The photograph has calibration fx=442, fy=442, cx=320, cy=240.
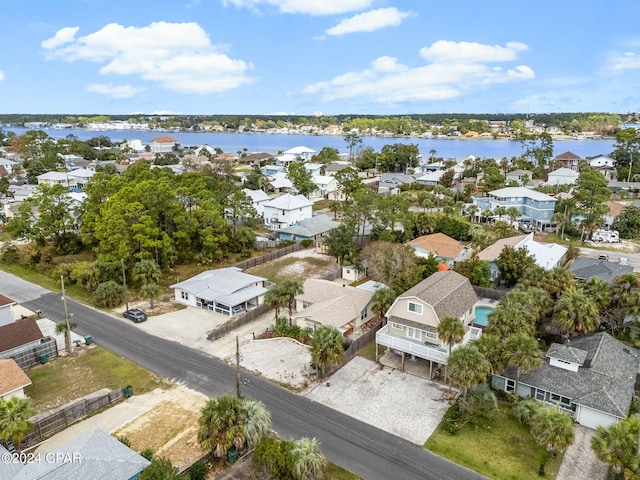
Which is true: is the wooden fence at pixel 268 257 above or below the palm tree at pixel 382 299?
below

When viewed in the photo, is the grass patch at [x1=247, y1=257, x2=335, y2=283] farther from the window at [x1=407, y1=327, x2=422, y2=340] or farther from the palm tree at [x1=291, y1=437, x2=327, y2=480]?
the palm tree at [x1=291, y1=437, x2=327, y2=480]

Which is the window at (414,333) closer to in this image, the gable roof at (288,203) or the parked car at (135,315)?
the parked car at (135,315)

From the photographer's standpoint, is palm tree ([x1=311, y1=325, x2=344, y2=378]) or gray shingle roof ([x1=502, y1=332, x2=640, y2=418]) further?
palm tree ([x1=311, y1=325, x2=344, y2=378])

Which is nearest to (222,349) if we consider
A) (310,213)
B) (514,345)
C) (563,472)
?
(514,345)

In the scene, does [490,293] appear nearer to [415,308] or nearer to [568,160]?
[415,308]

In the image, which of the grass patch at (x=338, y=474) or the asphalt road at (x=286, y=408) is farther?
the asphalt road at (x=286, y=408)

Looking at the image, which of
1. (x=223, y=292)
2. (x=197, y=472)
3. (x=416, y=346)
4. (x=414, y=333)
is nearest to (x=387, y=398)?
(x=416, y=346)

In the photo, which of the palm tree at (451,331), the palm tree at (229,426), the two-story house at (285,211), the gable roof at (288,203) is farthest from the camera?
the two-story house at (285,211)

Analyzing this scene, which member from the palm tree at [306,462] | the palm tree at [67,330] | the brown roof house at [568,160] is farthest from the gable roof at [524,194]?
the palm tree at [67,330]

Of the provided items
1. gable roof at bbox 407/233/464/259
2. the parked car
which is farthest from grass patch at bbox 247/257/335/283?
the parked car
